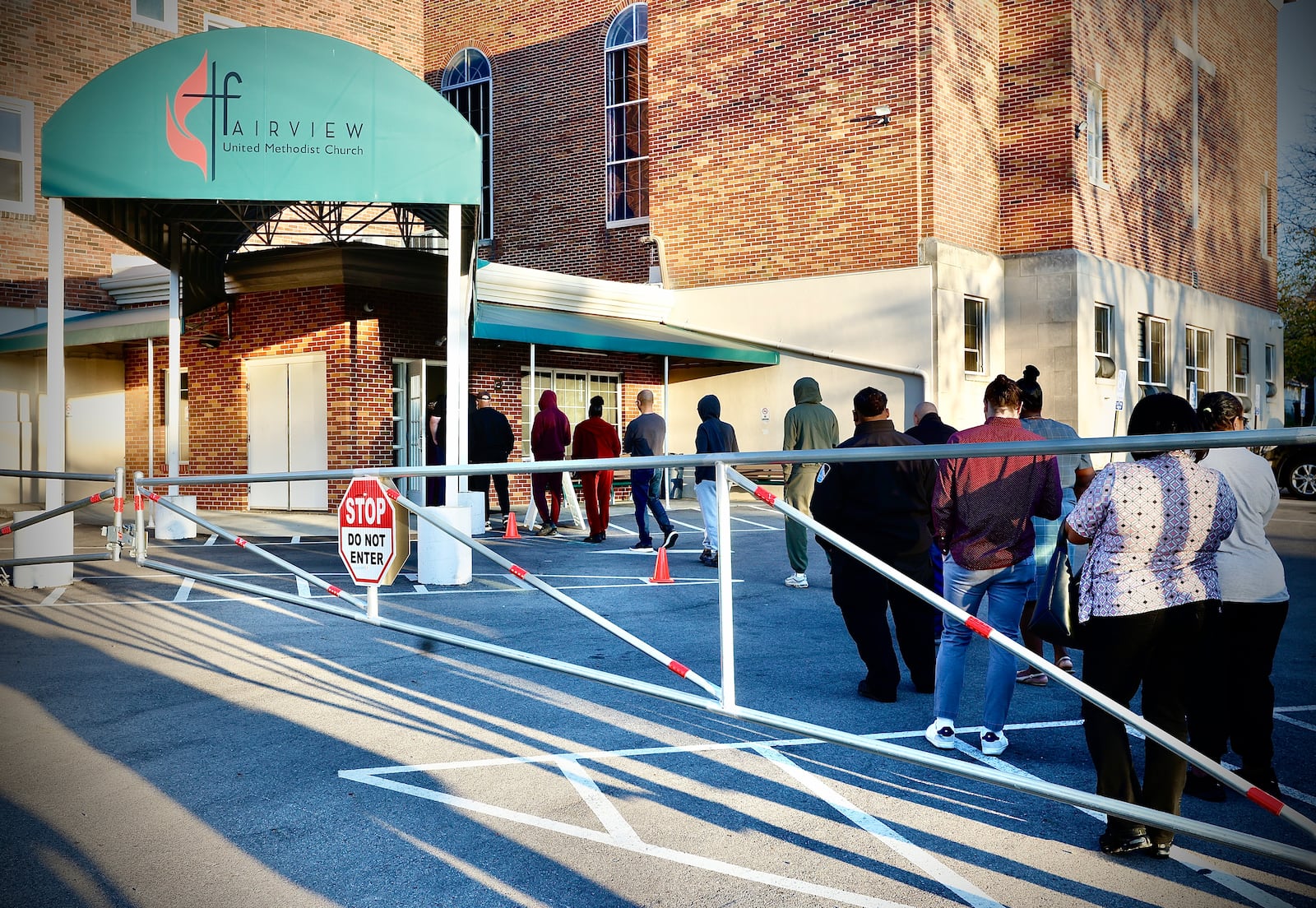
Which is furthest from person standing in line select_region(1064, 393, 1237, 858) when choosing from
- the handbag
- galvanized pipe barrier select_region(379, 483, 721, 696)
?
galvanized pipe barrier select_region(379, 483, 721, 696)

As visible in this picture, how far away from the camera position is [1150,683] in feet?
13.7

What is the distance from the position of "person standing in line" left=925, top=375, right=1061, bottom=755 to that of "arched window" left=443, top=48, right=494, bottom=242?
2365 cm

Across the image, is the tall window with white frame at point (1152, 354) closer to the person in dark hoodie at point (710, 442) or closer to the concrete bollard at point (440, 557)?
the person in dark hoodie at point (710, 442)

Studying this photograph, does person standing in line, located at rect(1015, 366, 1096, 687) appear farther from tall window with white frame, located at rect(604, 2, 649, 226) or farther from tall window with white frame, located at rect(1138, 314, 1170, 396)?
tall window with white frame, located at rect(1138, 314, 1170, 396)

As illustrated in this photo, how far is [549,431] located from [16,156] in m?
12.3

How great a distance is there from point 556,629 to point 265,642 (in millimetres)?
2218

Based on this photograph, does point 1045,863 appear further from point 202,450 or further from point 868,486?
point 202,450

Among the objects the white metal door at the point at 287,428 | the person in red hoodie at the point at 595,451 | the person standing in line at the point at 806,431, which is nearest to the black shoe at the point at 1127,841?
the person standing in line at the point at 806,431

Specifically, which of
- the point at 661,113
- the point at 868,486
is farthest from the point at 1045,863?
the point at 661,113

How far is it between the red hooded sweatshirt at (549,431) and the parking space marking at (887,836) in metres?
10.0

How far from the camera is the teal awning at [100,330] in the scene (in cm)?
1697

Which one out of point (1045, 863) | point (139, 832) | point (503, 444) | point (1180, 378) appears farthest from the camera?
point (1180, 378)

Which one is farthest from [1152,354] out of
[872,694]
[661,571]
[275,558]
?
[275,558]

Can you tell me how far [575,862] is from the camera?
4.20 meters
